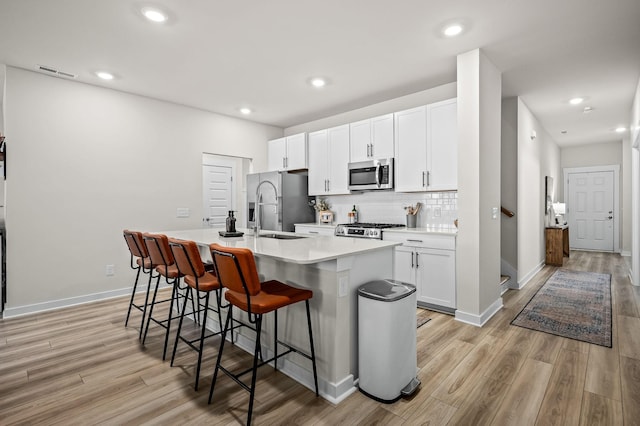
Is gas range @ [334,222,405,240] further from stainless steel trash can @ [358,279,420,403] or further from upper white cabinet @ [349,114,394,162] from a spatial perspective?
stainless steel trash can @ [358,279,420,403]

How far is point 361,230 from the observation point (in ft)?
13.9

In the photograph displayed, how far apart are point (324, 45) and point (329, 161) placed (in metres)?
2.18

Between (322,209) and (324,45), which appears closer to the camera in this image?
(324,45)

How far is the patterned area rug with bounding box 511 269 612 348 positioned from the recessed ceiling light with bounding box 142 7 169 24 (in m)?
4.34

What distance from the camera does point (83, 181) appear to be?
159 inches

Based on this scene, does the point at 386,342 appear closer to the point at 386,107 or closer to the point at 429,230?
the point at 429,230

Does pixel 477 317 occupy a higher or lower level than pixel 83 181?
lower

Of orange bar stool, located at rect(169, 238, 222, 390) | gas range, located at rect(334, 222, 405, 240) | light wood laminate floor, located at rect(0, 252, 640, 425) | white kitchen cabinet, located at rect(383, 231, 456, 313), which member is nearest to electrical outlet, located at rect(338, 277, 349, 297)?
light wood laminate floor, located at rect(0, 252, 640, 425)

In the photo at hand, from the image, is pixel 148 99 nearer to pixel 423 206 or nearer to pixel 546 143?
pixel 423 206

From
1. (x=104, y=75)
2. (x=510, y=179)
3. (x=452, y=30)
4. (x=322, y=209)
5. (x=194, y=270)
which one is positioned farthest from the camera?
(x=322, y=209)

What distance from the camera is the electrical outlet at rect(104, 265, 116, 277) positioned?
4215 mm

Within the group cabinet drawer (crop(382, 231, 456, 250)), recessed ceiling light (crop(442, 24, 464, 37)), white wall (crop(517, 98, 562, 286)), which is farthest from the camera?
white wall (crop(517, 98, 562, 286))

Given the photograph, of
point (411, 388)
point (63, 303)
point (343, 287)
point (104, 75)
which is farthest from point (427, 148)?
point (63, 303)

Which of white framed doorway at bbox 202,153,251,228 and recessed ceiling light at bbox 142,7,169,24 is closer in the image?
recessed ceiling light at bbox 142,7,169,24
